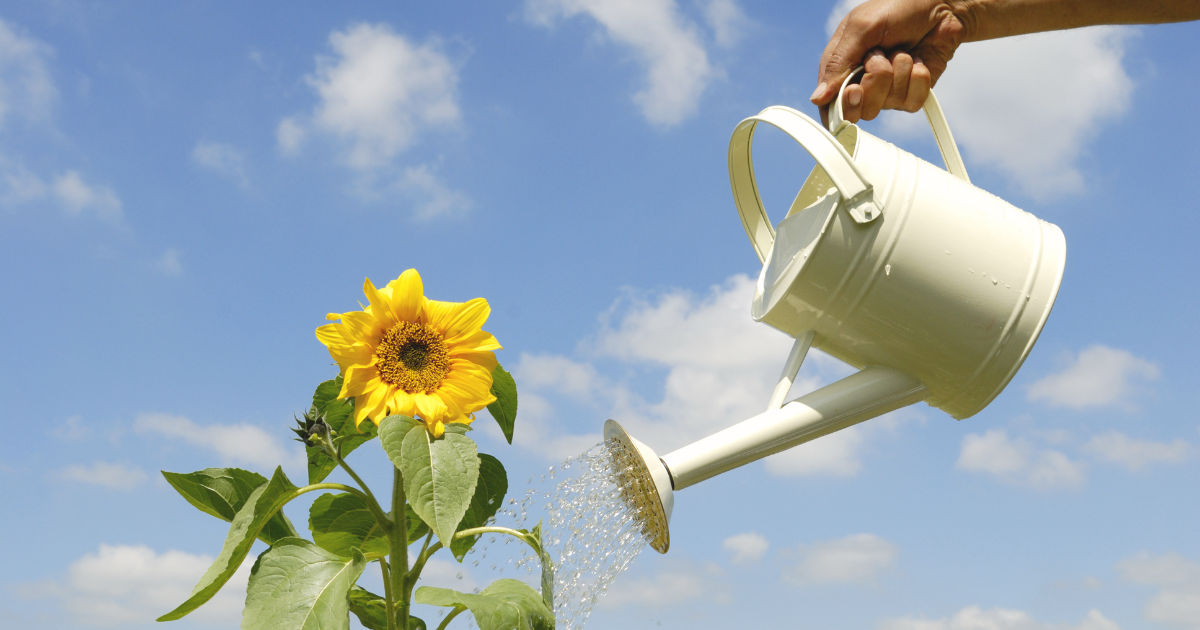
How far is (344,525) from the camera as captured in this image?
3.17 feet

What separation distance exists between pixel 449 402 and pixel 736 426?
0.33 m

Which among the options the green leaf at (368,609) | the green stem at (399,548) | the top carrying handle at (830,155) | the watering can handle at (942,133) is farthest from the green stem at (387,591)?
the watering can handle at (942,133)

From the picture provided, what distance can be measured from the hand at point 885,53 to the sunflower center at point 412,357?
1.94 feet

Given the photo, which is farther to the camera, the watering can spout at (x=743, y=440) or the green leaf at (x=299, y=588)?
the watering can spout at (x=743, y=440)

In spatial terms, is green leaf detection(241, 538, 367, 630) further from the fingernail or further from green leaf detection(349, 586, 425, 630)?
the fingernail

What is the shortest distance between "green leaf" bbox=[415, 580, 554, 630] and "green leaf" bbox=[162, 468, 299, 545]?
0.69 ft

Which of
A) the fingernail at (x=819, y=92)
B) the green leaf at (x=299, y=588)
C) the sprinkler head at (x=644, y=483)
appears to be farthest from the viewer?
the fingernail at (x=819, y=92)

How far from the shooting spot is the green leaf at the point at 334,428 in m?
0.89

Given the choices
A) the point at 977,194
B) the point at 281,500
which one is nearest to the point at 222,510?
the point at 281,500

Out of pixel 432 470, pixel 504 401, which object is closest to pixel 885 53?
pixel 504 401

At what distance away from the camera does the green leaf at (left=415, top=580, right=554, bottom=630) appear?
2.49 feet

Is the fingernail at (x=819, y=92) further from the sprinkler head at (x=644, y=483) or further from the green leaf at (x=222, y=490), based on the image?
the green leaf at (x=222, y=490)

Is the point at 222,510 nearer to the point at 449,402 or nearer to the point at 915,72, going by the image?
the point at 449,402

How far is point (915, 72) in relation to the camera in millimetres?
1136
